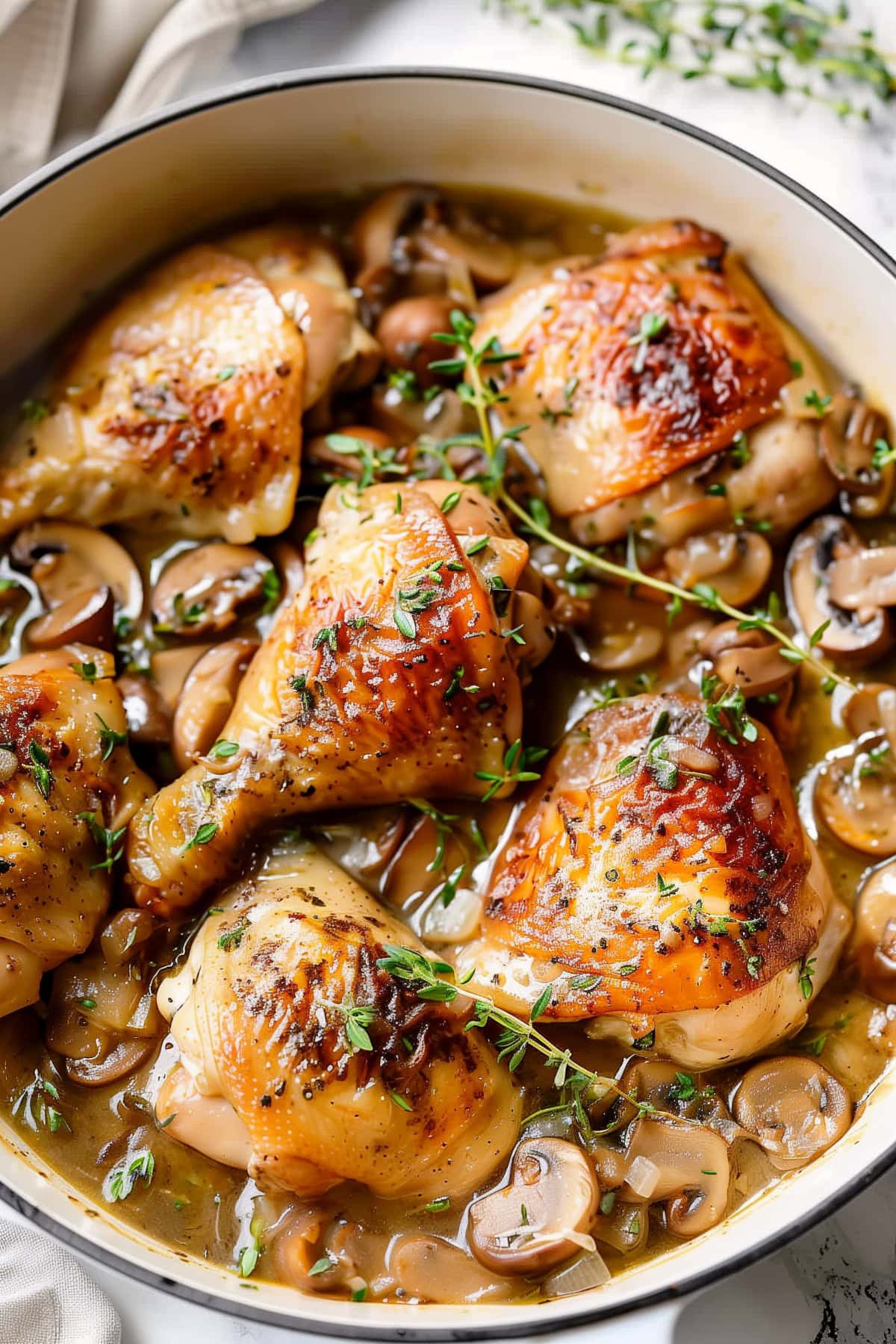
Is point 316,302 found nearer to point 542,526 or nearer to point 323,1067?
point 542,526

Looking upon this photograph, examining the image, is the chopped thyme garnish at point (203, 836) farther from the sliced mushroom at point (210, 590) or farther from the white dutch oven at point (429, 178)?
the white dutch oven at point (429, 178)

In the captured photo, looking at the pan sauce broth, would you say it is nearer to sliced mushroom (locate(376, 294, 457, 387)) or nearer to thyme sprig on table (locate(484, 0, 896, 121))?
sliced mushroom (locate(376, 294, 457, 387))

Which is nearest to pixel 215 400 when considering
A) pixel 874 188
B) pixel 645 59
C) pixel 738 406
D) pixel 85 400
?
pixel 85 400

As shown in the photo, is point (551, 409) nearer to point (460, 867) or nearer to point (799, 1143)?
point (460, 867)

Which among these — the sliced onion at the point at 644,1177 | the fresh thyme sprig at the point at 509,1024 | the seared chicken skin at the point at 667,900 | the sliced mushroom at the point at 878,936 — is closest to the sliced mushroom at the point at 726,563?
the seared chicken skin at the point at 667,900

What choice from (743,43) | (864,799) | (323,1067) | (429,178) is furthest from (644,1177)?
(743,43)

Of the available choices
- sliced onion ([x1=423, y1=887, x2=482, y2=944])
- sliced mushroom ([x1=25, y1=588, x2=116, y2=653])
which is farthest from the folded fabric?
sliced mushroom ([x1=25, y1=588, x2=116, y2=653])

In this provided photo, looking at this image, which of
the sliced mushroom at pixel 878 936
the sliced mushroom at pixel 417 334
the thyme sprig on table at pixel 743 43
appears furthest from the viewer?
→ the thyme sprig on table at pixel 743 43
